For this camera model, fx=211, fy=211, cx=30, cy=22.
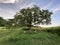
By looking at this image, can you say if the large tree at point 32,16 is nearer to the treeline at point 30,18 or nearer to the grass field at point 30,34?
the treeline at point 30,18

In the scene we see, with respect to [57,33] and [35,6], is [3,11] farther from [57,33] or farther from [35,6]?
[57,33]

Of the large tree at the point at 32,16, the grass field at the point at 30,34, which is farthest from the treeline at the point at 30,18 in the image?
the grass field at the point at 30,34

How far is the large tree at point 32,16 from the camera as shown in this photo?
9.79m

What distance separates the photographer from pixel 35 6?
10078mm

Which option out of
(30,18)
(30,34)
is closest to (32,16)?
(30,18)

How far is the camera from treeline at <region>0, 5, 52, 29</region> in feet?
32.2

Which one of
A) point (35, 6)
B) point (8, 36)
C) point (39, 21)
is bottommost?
point (8, 36)

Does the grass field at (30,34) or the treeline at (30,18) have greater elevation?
the treeline at (30,18)

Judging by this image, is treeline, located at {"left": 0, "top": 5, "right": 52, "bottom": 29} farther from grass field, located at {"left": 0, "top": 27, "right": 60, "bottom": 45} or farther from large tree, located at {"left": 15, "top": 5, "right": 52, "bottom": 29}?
grass field, located at {"left": 0, "top": 27, "right": 60, "bottom": 45}

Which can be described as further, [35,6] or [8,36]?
[35,6]

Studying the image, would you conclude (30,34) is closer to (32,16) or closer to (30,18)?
(30,18)

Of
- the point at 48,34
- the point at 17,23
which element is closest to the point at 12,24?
the point at 17,23

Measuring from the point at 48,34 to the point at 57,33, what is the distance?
2.09 ft

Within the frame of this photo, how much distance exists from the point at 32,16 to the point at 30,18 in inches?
6.1
